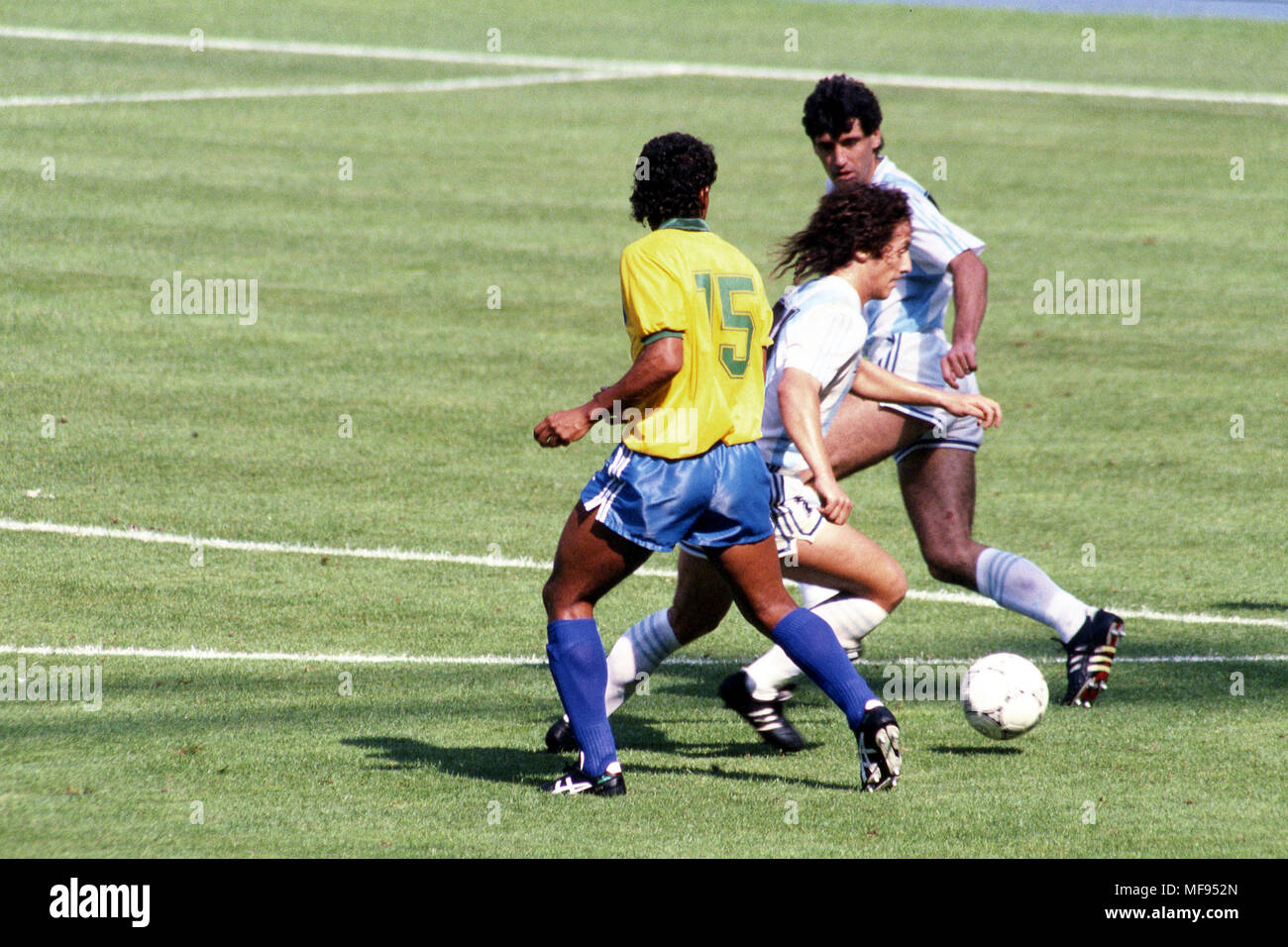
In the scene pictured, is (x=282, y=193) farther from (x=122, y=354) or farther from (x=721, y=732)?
(x=721, y=732)

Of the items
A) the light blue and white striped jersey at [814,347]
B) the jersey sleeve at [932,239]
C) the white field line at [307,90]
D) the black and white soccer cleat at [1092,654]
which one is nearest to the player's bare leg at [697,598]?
the light blue and white striped jersey at [814,347]

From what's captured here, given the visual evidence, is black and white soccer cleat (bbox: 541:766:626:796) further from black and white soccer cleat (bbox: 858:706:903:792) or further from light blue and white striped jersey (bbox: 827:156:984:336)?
light blue and white striped jersey (bbox: 827:156:984:336)

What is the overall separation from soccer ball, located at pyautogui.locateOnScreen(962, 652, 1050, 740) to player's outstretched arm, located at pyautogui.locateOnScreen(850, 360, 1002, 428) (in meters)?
0.93

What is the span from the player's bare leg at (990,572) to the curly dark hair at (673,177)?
199 centimetres

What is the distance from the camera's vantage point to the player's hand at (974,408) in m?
6.73

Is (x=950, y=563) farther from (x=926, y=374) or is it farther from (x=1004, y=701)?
(x=1004, y=701)

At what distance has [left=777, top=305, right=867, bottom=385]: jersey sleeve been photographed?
625 cm

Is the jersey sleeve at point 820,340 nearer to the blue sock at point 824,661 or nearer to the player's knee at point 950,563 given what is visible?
the blue sock at point 824,661

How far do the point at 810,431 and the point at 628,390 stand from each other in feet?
2.40

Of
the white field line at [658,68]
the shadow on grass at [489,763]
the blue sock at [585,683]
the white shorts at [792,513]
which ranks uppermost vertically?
the white field line at [658,68]

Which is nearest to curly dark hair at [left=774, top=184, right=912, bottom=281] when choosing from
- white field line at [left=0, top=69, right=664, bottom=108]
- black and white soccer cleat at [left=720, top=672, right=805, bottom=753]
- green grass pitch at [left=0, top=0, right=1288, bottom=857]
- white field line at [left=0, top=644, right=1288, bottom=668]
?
black and white soccer cleat at [left=720, top=672, right=805, bottom=753]

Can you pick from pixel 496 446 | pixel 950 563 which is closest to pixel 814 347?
pixel 950 563

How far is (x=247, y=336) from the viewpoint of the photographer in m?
14.9

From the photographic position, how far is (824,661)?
600 cm
